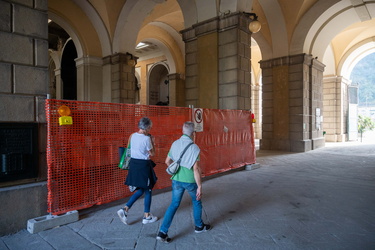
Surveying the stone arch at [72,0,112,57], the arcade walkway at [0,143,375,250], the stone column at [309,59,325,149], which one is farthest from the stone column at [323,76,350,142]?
the stone arch at [72,0,112,57]

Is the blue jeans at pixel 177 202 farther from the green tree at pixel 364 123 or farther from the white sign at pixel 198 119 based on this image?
the green tree at pixel 364 123

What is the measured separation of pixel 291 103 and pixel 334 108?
798 cm

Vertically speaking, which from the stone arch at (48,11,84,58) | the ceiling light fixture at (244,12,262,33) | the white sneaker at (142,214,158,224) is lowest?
the white sneaker at (142,214,158,224)

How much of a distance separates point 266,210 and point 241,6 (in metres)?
6.73

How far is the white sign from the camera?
20.3 feet

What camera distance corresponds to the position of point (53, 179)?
3.77 meters

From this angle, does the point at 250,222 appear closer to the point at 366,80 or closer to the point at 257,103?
the point at 257,103

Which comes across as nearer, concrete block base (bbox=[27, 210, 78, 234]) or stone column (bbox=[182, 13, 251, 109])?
concrete block base (bbox=[27, 210, 78, 234])

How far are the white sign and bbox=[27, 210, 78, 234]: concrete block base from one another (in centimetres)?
334

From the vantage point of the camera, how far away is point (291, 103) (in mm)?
13219

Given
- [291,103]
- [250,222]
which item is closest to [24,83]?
[250,222]

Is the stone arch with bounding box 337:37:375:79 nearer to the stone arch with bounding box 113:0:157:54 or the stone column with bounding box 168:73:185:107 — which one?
the stone column with bounding box 168:73:185:107

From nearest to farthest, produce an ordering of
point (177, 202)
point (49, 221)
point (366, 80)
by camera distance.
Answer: point (177, 202)
point (49, 221)
point (366, 80)

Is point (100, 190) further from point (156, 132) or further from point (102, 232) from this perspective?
point (156, 132)
